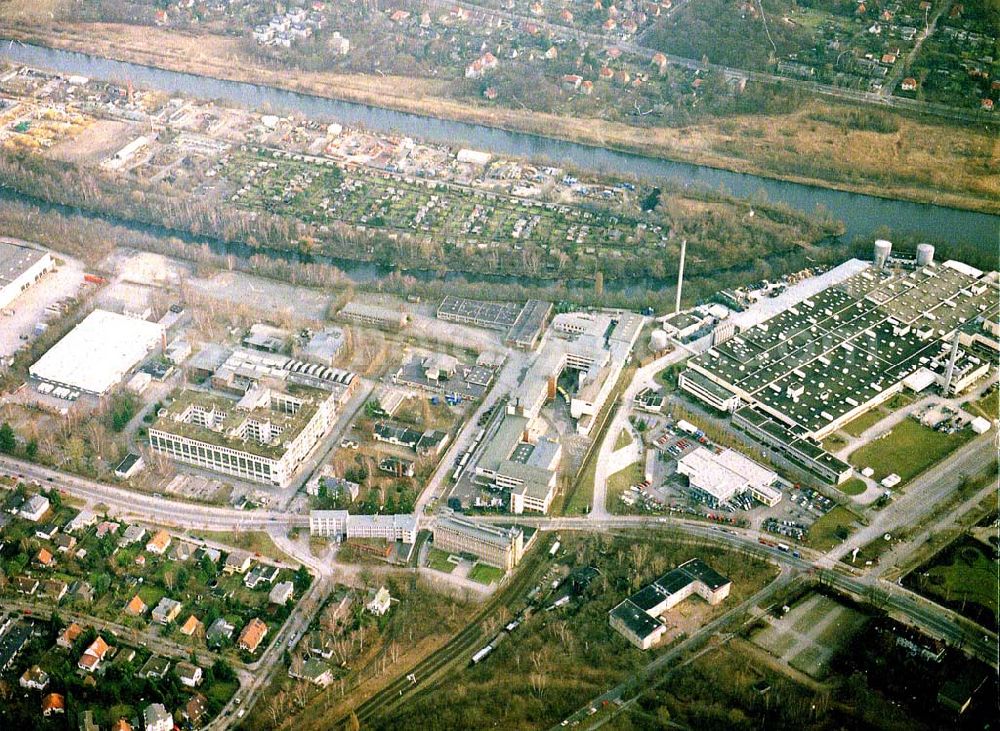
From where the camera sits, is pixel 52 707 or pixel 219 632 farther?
pixel 219 632

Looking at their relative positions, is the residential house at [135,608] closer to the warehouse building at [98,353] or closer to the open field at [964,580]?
the warehouse building at [98,353]

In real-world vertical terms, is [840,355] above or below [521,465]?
above

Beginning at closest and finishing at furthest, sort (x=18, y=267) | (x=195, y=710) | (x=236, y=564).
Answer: (x=195, y=710)
(x=236, y=564)
(x=18, y=267)

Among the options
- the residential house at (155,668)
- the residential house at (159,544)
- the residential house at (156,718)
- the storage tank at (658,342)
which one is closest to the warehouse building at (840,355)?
the storage tank at (658,342)

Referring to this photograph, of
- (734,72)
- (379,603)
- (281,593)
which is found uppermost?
(734,72)

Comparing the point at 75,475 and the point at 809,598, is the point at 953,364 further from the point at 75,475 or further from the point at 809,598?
the point at 75,475

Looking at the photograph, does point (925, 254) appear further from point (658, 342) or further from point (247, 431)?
point (247, 431)

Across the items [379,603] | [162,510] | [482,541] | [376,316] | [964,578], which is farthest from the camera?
[376,316]

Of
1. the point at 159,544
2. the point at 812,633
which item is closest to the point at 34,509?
the point at 159,544
